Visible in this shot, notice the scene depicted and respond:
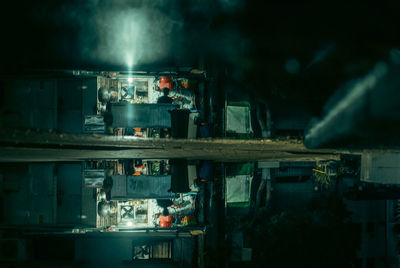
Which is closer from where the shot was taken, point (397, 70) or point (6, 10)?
point (397, 70)

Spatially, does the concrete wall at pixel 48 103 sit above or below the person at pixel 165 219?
above

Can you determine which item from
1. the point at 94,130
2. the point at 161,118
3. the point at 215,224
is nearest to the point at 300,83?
the point at 161,118

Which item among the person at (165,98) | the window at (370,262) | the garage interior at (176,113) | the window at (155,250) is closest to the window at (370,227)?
the window at (370,262)

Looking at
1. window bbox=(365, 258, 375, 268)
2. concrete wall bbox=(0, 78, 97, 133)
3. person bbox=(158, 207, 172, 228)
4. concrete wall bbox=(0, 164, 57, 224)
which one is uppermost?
concrete wall bbox=(0, 78, 97, 133)

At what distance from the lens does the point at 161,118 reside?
16.6 feet

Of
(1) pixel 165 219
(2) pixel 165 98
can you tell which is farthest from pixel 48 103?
(1) pixel 165 219

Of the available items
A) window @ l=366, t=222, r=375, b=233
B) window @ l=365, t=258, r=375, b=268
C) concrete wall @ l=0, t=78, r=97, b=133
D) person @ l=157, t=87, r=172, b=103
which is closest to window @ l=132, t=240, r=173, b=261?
concrete wall @ l=0, t=78, r=97, b=133

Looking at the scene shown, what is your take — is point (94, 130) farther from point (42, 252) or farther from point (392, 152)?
point (392, 152)

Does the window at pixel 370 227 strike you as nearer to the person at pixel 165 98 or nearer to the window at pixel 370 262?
the window at pixel 370 262

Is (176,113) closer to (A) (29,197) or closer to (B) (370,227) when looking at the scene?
(A) (29,197)

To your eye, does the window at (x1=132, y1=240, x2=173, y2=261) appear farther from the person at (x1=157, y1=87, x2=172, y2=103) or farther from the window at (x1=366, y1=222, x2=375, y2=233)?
the window at (x1=366, y1=222, x2=375, y2=233)

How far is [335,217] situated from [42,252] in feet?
21.2

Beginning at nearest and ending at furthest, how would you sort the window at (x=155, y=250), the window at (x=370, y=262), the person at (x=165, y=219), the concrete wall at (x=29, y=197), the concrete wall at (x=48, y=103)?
the concrete wall at (x=48, y=103), the concrete wall at (x=29, y=197), the person at (x=165, y=219), the window at (x=155, y=250), the window at (x=370, y=262)

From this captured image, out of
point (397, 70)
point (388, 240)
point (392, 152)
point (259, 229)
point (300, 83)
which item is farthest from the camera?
point (388, 240)
